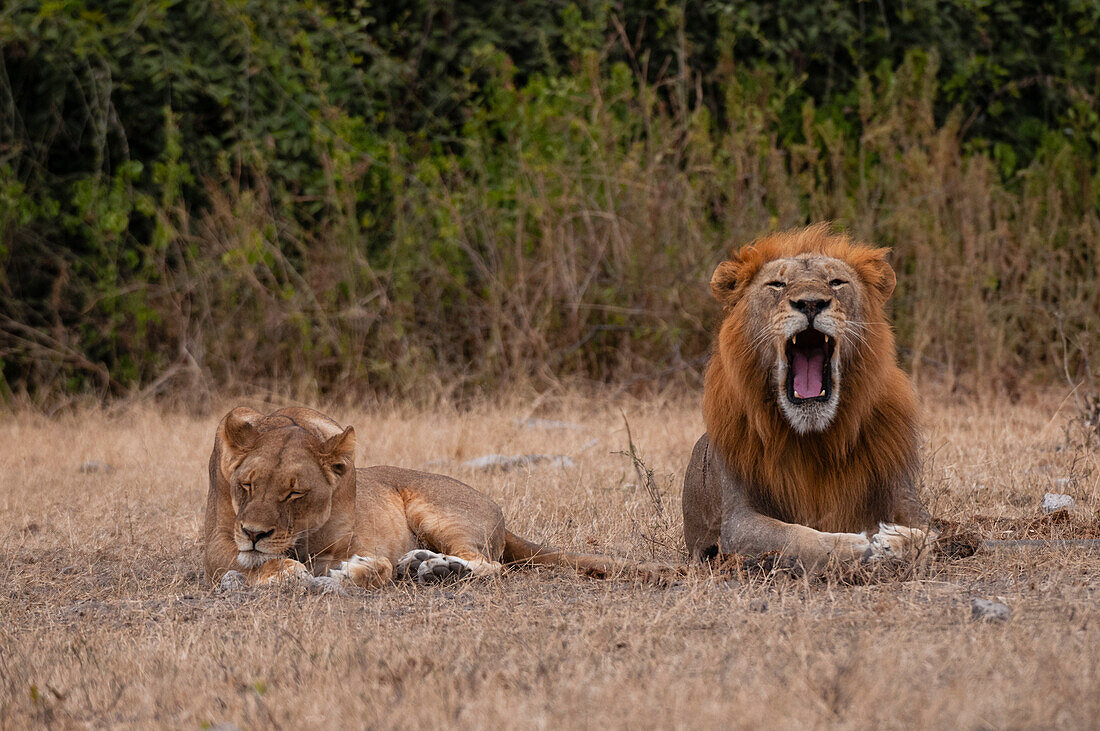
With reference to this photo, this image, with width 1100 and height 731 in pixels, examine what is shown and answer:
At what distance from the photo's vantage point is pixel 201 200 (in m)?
12.2

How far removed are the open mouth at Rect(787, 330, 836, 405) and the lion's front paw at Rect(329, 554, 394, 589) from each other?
1.61m

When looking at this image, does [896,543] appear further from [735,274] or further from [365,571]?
[365,571]

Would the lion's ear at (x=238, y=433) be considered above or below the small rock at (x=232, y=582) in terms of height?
above

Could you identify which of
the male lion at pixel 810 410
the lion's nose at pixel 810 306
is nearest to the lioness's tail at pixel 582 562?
the male lion at pixel 810 410

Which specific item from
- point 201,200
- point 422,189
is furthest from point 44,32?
point 422,189

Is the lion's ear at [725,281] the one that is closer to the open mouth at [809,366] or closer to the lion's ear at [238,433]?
the open mouth at [809,366]

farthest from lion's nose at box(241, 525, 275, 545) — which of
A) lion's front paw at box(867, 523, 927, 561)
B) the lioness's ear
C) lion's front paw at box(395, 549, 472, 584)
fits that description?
lion's front paw at box(867, 523, 927, 561)

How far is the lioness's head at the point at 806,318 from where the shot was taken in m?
4.64

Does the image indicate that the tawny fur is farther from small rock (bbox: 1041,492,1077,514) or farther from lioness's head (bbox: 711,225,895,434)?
small rock (bbox: 1041,492,1077,514)

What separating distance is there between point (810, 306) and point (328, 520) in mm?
1899

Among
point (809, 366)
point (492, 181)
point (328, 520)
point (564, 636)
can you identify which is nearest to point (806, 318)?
point (809, 366)

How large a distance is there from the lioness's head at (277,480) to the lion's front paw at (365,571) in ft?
0.60

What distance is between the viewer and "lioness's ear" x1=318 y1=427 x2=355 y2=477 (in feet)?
16.0

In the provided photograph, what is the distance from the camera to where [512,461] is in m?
7.78
